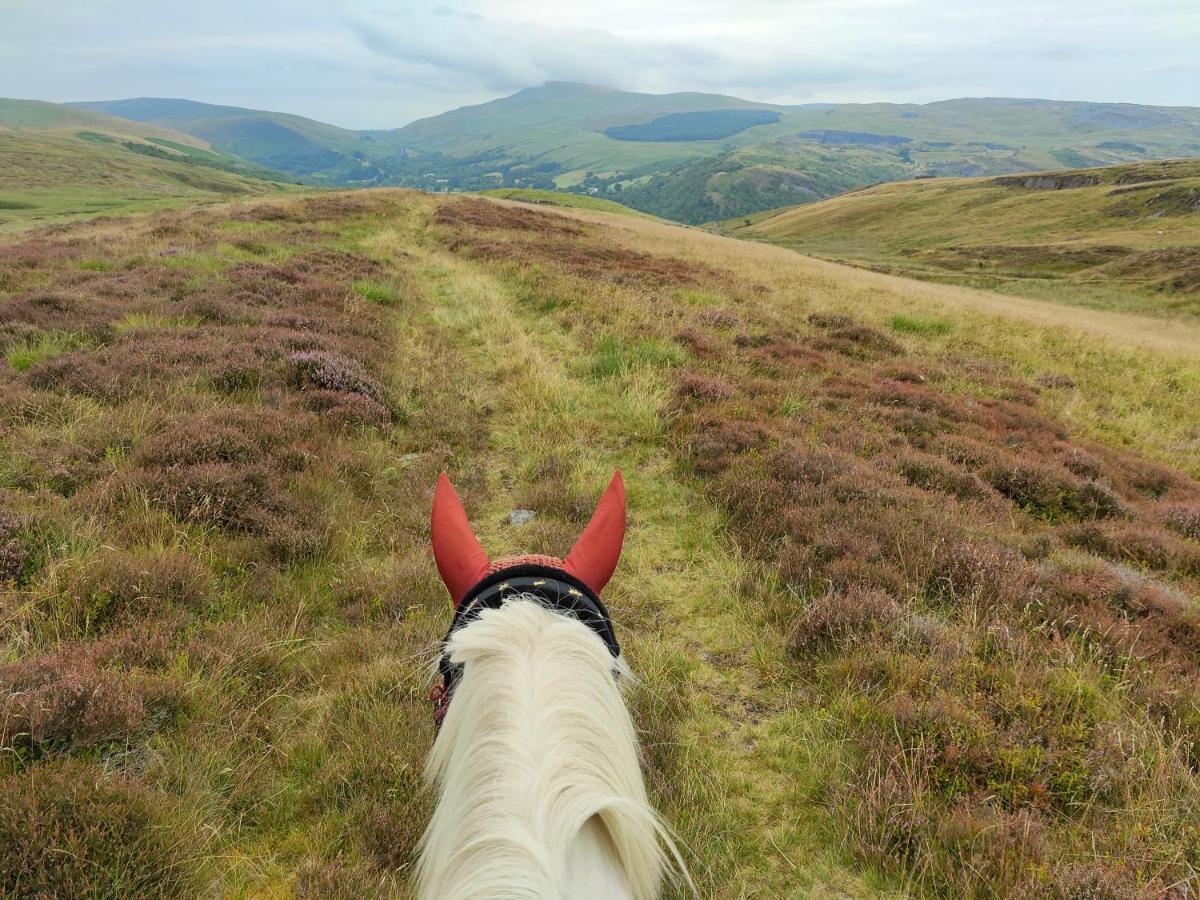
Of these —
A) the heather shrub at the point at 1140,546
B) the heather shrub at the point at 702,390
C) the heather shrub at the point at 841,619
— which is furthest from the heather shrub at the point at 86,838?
the heather shrub at the point at 1140,546

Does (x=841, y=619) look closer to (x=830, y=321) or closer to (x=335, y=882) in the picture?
(x=335, y=882)

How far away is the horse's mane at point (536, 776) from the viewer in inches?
49.8

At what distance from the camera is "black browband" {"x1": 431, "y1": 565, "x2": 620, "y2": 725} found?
1.96m

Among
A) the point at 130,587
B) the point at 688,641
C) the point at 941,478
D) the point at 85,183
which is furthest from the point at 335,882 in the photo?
the point at 85,183

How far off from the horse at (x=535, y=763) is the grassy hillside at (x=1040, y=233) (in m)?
48.0

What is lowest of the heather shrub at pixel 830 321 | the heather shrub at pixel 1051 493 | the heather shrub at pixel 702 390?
the heather shrub at pixel 1051 493

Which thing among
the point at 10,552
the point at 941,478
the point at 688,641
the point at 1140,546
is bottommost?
the point at 688,641

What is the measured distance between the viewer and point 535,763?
1.41 metres

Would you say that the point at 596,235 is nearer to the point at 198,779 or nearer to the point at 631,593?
the point at 631,593

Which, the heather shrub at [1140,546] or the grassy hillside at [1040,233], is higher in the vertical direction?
the grassy hillside at [1040,233]

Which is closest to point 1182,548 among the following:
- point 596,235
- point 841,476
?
point 841,476

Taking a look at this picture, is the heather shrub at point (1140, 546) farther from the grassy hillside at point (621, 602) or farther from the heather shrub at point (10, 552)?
the heather shrub at point (10, 552)

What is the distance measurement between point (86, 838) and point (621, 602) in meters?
3.34

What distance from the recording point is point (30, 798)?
2.05 metres
